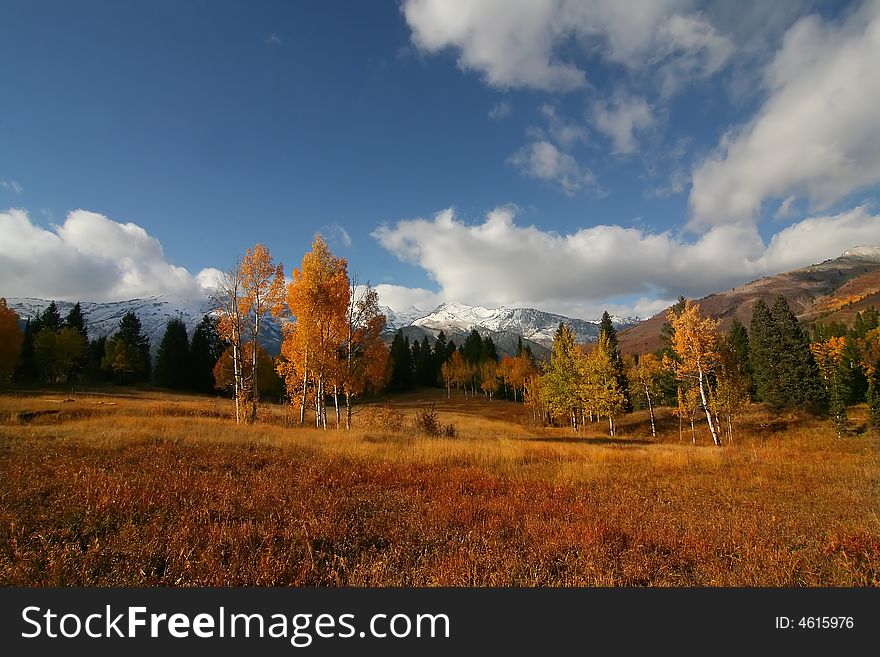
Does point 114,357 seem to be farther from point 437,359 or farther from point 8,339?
point 437,359

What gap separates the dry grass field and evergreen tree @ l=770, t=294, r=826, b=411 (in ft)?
165

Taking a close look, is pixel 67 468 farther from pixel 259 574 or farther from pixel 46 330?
pixel 46 330

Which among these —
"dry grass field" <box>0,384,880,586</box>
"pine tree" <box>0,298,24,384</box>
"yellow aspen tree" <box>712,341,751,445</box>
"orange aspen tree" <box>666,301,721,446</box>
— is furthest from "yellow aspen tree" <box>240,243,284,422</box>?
"pine tree" <box>0,298,24,384</box>

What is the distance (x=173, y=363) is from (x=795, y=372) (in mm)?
91026

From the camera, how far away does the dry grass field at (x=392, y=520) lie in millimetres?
4609

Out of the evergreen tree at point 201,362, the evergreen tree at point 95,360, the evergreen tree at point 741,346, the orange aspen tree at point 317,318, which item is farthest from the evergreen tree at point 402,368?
the orange aspen tree at point 317,318

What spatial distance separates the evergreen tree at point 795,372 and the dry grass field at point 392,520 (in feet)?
165

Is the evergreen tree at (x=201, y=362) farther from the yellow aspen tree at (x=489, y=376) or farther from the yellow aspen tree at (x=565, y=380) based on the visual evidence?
the yellow aspen tree at (x=565, y=380)

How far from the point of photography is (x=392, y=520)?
6.62 m

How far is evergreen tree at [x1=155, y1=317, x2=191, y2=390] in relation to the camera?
65.5 metres

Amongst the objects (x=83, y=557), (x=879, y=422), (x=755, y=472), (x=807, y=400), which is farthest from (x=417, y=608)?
(x=807, y=400)

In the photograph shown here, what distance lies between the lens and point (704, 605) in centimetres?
422

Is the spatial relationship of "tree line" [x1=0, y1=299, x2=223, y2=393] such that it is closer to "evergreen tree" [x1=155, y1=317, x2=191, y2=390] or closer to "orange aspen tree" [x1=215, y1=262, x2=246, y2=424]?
"evergreen tree" [x1=155, y1=317, x2=191, y2=390]

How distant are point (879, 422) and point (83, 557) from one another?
5983 cm
